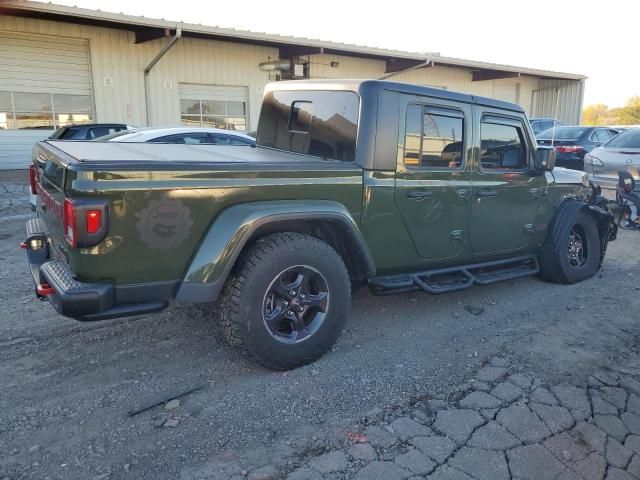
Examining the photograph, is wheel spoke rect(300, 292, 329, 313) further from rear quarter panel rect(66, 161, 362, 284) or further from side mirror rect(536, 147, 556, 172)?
side mirror rect(536, 147, 556, 172)

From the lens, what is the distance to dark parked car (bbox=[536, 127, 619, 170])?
12.7 meters

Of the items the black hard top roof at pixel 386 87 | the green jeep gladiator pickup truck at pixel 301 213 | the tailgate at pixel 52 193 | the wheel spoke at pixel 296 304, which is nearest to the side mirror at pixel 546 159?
the green jeep gladiator pickup truck at pixel 301 213

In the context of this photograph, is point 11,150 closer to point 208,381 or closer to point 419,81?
point 208,381

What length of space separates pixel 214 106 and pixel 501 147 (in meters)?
12.3

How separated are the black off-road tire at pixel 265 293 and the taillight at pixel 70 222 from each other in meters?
0.96

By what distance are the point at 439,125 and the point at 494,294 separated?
1.97 m

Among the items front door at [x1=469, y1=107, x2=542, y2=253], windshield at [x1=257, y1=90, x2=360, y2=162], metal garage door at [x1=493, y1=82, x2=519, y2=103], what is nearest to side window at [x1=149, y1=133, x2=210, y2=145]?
windshield at [x1=257, y1=90, x2=360, y2=162]

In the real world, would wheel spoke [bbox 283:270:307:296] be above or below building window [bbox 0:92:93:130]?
below

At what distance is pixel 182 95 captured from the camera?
14.8 meters

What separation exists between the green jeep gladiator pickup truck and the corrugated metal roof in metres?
9.03

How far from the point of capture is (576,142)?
12867 millimetres

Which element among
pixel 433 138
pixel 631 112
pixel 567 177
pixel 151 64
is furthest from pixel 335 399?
pixel 631 112

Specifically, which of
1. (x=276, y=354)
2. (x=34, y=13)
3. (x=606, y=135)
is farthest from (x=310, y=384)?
(x=606, y=135)

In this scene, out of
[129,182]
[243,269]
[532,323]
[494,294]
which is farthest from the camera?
[494,294]
